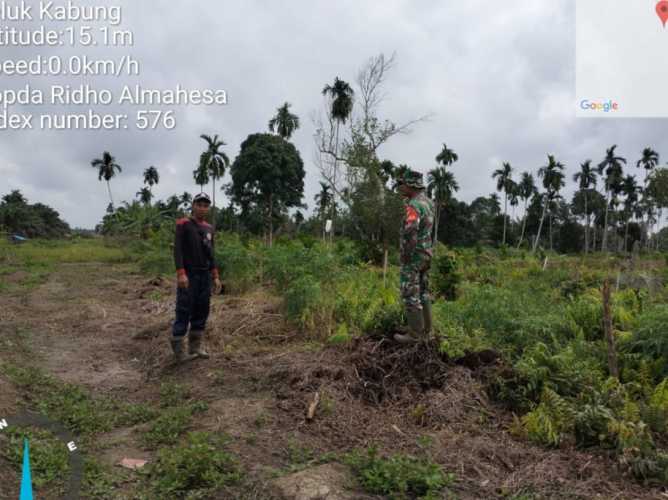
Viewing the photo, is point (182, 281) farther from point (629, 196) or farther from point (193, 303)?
point (629, 196)

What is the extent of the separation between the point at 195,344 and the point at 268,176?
3670 centimetres

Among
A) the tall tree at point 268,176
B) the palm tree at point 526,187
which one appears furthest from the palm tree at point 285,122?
the palm tree at point 526,187

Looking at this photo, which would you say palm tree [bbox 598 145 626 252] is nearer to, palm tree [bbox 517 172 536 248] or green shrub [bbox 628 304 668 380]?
palm tree [bbox 517 172 536 248]

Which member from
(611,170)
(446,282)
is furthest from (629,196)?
(446,282)

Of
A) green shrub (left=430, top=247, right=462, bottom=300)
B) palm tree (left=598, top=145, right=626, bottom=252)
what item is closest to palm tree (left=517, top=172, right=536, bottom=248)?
palm tree (left=598, top=145, right=626, bottom=252)

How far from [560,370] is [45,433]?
4.19 meters

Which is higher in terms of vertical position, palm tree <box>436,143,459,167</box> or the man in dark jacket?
palm tree <box>436,143,459,167</box>

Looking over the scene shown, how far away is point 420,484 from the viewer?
10.5 ft

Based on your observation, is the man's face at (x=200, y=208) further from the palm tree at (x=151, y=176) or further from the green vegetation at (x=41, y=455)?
the palm tree at (x=151, y=176)

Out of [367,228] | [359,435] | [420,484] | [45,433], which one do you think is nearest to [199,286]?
[45,433]

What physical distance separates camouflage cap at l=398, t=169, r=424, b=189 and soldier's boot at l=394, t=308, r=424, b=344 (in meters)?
1.28

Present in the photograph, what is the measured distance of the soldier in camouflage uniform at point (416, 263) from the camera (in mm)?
5309

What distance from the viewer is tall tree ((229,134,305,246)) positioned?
41656 mm

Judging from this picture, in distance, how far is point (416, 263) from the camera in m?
5.40
